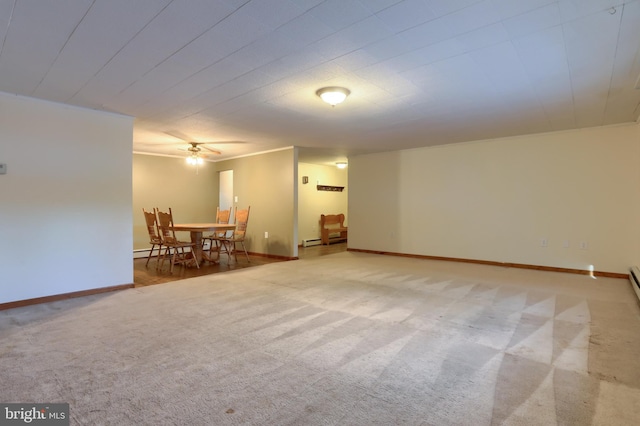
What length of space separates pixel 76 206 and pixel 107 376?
262 centimetres

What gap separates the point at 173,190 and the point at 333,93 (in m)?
5.39

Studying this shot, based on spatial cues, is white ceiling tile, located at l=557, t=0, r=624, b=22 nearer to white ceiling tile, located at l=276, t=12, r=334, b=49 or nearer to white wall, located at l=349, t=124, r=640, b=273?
white ceiling tile, located at l=276, t=12, r=334, b=49

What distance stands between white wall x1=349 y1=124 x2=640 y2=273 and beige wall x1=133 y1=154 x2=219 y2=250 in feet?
12.8

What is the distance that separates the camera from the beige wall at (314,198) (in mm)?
8500

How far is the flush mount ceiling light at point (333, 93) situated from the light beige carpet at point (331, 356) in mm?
2103

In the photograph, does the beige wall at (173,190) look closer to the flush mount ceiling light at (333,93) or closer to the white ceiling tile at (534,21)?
the flush mount ceiling light at (333,93)

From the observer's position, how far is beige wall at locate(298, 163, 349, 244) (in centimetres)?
850

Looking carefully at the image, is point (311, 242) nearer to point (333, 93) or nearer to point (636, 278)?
point (333, 93)

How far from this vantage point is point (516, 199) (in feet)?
17.5

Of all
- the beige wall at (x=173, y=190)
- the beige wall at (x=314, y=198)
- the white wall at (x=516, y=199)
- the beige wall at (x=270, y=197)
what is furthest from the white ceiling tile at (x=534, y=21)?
the beige wall at (x=173, y=190)

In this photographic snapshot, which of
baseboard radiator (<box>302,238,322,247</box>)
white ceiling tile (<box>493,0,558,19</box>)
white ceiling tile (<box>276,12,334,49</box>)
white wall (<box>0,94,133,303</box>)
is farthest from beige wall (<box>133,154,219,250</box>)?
white ceiling tile (<box>493,0,558,19</box>)

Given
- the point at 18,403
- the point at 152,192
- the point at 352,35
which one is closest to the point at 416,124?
the point at 352,35
